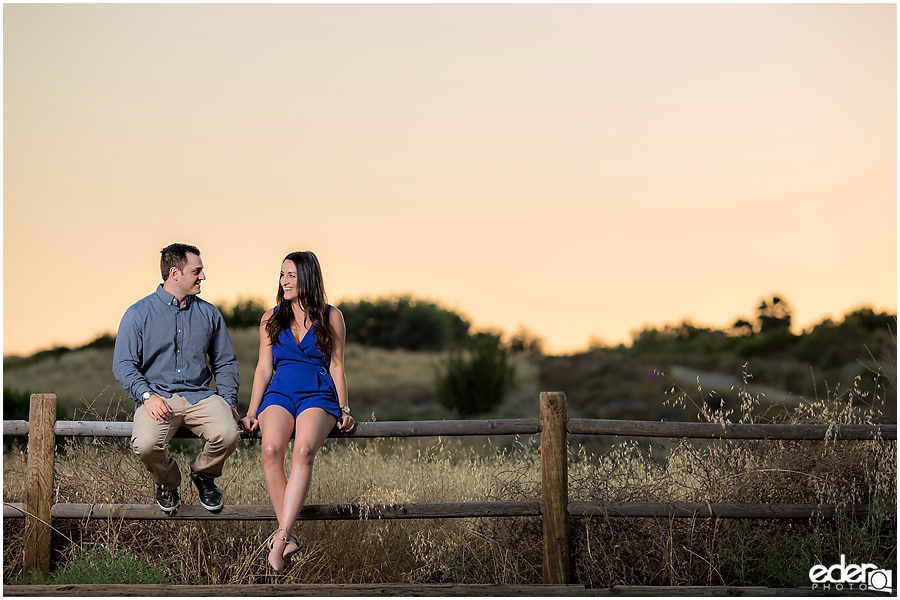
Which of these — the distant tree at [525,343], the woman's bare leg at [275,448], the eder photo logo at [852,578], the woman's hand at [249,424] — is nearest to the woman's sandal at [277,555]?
the woman's bare leg at [275,448]

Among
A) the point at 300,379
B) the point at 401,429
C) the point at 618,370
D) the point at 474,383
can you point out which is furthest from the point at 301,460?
the point at 618,370

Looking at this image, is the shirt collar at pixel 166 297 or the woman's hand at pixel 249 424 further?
the shirt collar at pixel 166 297

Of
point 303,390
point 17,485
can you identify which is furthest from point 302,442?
point 17,485

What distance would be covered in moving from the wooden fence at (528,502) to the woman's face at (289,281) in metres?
0.89

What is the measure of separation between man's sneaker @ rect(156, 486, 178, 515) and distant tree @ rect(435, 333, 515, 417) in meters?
25.5

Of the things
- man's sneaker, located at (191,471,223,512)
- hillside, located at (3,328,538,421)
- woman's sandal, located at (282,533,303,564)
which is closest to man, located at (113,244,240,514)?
man's sneaker, located at (191,471,223,512)

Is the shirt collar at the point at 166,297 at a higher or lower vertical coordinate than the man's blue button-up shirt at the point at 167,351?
higher

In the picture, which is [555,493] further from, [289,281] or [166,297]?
[166,297]

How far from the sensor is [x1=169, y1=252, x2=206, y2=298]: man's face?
486 cm

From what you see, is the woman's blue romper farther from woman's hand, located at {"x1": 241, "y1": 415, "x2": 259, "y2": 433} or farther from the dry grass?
the dry grass

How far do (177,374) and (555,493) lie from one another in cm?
241

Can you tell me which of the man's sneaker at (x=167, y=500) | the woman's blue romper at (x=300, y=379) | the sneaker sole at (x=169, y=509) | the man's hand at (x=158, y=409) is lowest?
the sneaker sole at (x=169, y=509)

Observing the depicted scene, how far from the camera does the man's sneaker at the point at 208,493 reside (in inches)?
188

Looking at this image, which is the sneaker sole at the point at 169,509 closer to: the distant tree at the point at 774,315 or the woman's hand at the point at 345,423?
the woman's hand at the point at 345,423
